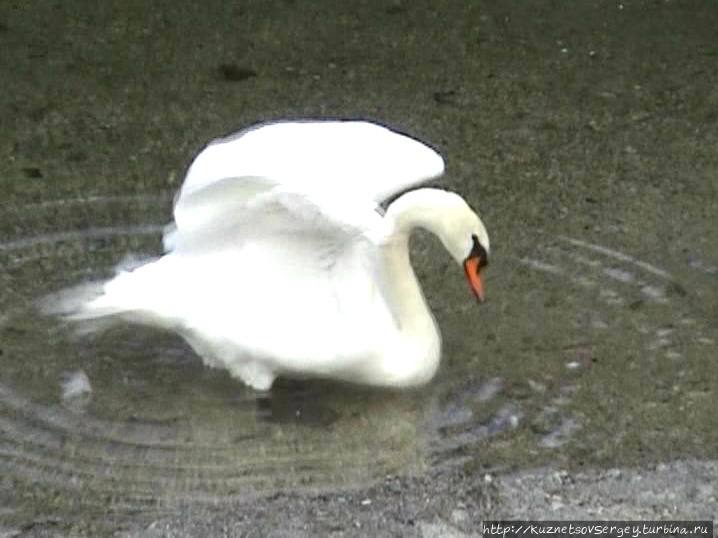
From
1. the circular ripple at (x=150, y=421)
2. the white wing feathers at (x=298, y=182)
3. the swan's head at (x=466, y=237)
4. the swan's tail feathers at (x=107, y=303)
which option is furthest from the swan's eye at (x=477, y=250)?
the swan's tail feathers at (x=107, y=303)

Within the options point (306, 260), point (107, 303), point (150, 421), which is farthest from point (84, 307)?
point (306, 260)

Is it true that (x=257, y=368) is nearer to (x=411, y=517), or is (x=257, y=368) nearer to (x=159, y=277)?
(x=159, y=277)

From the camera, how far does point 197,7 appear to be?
6.06 m

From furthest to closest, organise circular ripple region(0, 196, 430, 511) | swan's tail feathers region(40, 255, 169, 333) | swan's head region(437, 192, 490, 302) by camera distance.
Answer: swan's tail feathers region(40, 255, 169, 333), swan's head region(437, 192, 490, 302), circular ripple region(0, 196, 430, 511)

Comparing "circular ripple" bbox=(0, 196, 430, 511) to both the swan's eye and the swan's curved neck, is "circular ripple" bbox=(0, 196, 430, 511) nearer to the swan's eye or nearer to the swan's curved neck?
the swan's curved neck

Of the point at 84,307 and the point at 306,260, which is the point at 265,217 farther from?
the point at 84,307

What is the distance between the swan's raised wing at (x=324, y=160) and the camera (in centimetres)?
387

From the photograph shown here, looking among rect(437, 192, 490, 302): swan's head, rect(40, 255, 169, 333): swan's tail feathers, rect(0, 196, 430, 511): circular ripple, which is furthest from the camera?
rect(40, 255, 169, 333): swan's tail feathers

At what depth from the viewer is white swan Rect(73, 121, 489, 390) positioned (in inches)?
152

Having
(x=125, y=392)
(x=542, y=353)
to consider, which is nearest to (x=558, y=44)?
(x=542, y=353)

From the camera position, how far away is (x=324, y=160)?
13.0 feet

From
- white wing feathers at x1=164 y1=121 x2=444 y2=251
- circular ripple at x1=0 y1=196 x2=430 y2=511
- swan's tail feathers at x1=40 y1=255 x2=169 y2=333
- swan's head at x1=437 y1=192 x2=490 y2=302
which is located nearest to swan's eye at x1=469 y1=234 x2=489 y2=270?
swan's head at x1=437 y1=192 x2=490 y2=302

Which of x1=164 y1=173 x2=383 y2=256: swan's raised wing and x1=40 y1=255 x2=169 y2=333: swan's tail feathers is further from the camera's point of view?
x1=40 y1=255 x2=169 y2=333: swan's tail feathers

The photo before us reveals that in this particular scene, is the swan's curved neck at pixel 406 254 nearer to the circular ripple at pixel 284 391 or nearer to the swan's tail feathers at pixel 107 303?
the circular ripple at pixel 284 391
